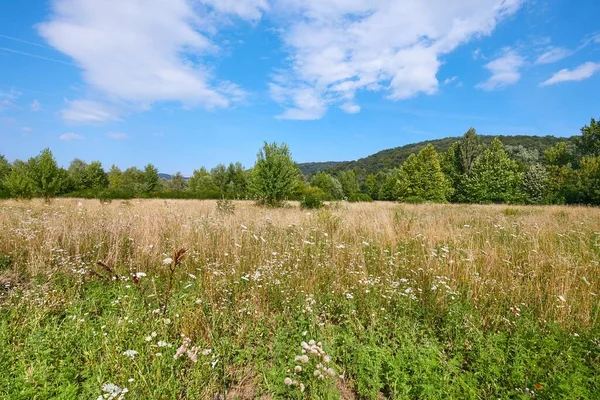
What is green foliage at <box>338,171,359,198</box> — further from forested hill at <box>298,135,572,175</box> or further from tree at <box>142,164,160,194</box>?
tree at <box>142,164,160,194</box>

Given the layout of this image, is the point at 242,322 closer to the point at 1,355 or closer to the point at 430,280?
the point at 1,355

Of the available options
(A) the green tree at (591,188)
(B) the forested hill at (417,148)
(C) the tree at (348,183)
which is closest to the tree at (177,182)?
(C) the tree at (348,183)

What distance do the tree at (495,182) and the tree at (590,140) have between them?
2568 cm

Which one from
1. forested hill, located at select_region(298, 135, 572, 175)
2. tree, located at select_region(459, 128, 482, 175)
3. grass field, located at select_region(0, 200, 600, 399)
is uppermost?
forested hill, located at select_region(298, 135, 572, 175)

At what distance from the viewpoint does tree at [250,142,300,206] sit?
18266mm

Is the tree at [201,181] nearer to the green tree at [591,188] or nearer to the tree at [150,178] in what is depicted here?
the tree at [150,178]

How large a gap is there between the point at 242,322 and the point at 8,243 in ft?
17.5

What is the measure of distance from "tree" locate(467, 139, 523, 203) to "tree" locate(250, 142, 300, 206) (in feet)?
94.0

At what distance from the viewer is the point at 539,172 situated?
39.6 meters

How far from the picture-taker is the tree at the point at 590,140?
154 feet

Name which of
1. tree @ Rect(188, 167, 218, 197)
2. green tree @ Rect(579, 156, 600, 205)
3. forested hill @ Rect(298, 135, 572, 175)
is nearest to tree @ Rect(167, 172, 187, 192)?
tree @ Rect(188, 167, 218, 197)

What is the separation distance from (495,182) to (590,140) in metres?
31.4

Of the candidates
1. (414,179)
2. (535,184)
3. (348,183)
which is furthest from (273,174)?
(348,183)

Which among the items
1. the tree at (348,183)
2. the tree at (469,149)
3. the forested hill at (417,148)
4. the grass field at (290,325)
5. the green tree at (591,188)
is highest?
the forested hill at (417,148)
